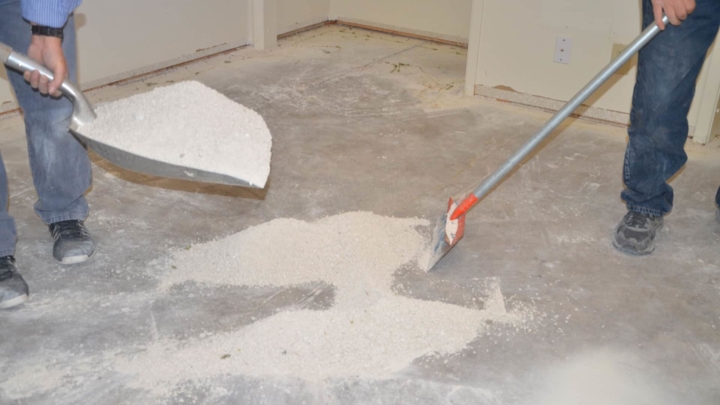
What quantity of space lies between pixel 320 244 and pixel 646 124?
109 cm

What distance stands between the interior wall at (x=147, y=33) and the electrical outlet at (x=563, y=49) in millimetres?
1942

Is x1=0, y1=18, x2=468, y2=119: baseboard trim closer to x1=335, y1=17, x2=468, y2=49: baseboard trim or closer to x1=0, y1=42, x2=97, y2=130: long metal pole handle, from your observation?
x1=335, y1=17, x2=468, y2=49: baseboard trim

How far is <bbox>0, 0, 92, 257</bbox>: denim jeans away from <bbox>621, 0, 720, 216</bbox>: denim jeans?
1.71m

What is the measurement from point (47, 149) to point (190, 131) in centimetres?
54

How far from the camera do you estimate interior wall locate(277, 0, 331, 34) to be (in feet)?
14.4

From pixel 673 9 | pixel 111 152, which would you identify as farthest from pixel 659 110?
pixel 111 152

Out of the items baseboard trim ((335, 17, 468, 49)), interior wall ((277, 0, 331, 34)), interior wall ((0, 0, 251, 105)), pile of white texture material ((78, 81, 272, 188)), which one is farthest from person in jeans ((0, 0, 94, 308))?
baseboard trim ((335, 17, 468, 49))

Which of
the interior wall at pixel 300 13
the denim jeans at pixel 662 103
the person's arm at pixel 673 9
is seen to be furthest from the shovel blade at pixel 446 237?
the interior wall at pixel 300 13

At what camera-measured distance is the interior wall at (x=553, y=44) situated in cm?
294

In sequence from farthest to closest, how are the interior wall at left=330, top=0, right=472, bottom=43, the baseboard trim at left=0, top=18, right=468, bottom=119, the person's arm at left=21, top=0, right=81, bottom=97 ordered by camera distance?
the interior wall at left=330, top=0, right=472, bottom=43
the baseboard trim at left=0, top=18, right=468, bottom=119
the person's arm at left=21, top=0, right=81, bottom=97

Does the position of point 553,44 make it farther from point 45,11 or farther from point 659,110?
point 45,11

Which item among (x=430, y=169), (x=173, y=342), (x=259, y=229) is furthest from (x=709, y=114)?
(x=173, y=342)

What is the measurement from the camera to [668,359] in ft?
5.31

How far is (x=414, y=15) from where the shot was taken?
4508 mm
